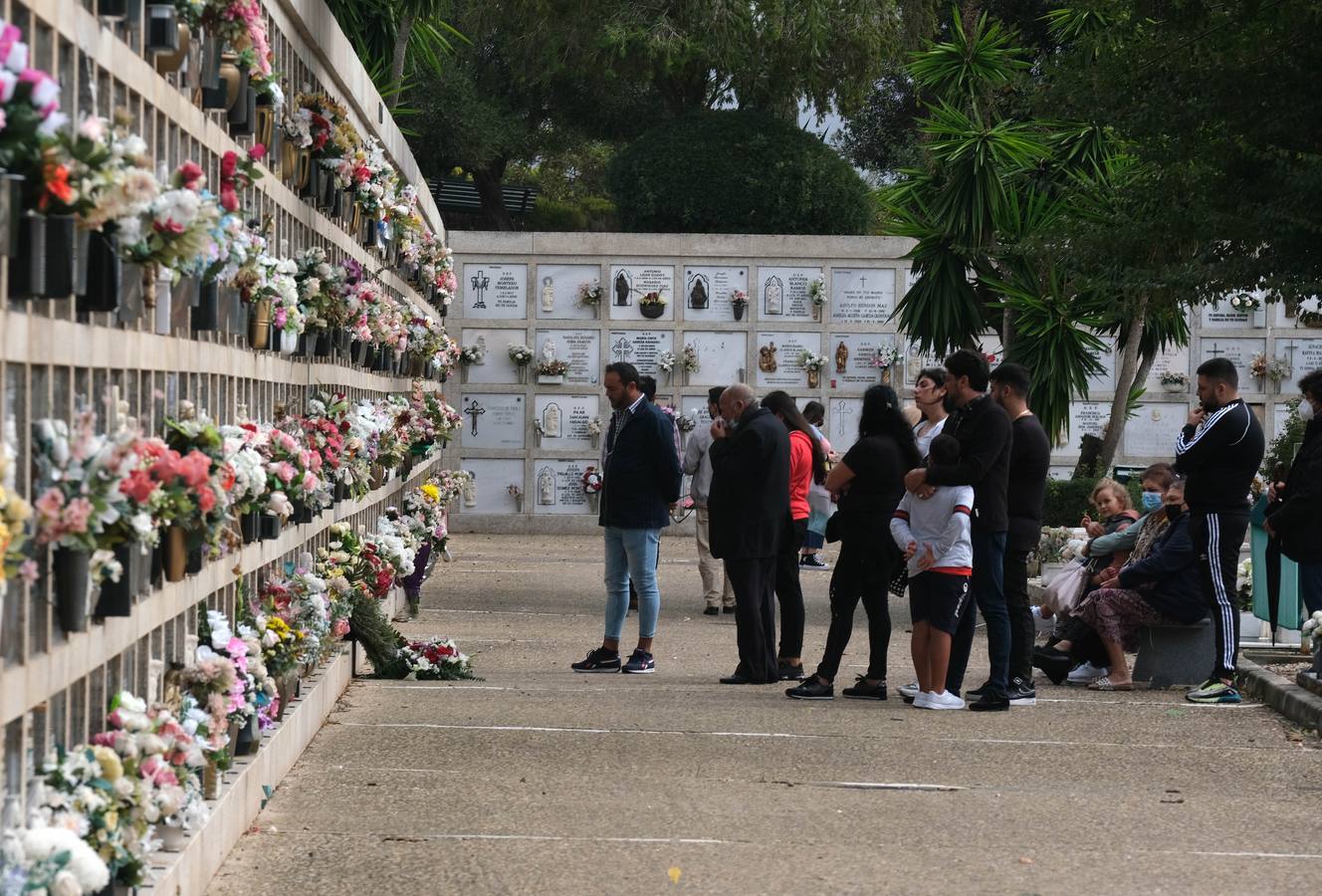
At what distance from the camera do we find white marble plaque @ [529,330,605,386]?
19344mm

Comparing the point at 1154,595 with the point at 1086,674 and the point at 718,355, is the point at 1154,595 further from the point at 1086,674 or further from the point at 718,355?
the point at 718,355

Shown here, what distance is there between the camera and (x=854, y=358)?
63.7 feet

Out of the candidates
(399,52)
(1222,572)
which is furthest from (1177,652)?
(399,52)

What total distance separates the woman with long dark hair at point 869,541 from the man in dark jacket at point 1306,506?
1.66 meters

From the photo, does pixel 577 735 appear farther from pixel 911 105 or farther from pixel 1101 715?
pixel 911 105

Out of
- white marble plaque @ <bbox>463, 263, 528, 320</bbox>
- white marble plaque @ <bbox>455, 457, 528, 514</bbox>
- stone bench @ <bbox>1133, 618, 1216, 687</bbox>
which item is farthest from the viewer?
white marble plaque @ <bbox>463, 263, 528, 320</bbox>

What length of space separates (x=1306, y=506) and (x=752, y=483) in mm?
2475

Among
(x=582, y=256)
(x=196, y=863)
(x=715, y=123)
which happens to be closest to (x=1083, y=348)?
(x=582, y=256)

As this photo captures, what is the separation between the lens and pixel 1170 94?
33.4ft

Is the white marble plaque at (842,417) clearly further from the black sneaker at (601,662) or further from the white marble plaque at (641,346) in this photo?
the black sneaker at (601,662)

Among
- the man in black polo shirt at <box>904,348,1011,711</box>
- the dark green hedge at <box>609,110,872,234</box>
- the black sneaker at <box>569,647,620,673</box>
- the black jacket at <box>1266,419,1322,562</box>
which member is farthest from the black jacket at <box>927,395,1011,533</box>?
the dark green hedge at <box>609,110,872,234</box>

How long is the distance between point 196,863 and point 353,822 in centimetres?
102

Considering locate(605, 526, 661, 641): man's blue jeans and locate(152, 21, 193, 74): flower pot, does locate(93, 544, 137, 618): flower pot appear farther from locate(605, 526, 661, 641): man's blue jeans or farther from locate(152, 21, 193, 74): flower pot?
locate(605, 526, 661, 641): man's blue jeans

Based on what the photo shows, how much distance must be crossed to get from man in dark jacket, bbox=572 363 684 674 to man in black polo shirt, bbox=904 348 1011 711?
4.65 ft
